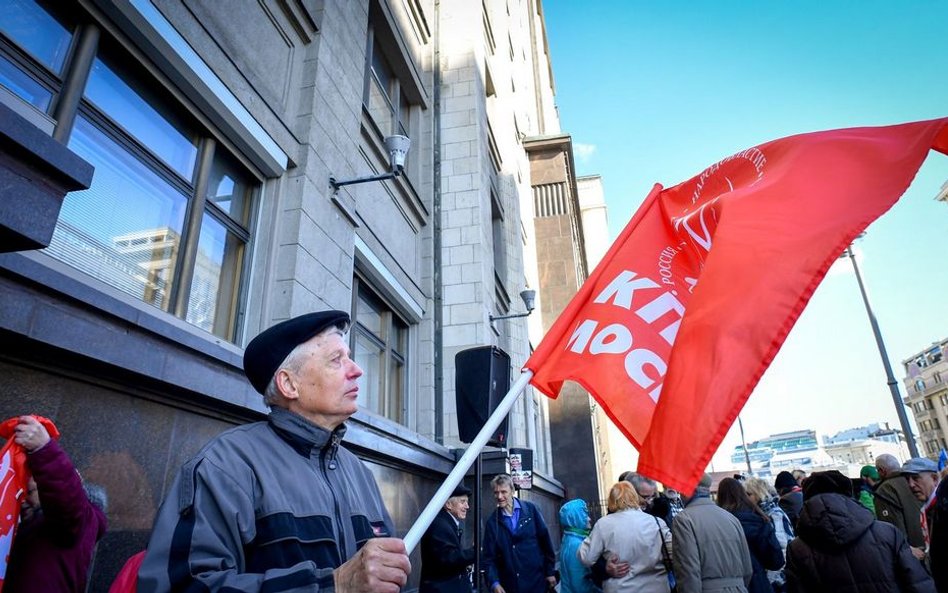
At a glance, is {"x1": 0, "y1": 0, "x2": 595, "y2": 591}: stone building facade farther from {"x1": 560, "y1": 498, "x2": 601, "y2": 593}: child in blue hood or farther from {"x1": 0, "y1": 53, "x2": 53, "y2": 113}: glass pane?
{"x1": 560, "y1": 498, "x2": 601, "y2": 593}: child in blue hood

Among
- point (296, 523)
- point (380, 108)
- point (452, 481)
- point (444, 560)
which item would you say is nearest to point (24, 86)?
point (296, 523)

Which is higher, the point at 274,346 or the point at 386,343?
the point at 386,343

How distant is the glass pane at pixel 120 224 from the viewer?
10.4 feet

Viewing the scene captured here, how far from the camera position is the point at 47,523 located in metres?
2.15

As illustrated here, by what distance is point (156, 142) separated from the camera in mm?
3885

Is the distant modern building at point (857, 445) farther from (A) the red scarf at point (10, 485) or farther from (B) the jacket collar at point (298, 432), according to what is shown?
(A) the red scarf at point (10, 485)

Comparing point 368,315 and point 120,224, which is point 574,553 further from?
point 120,224

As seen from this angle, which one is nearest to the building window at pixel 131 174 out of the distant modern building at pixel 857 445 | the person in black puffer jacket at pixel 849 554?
the person in black puffer jacket at pixel 849 554

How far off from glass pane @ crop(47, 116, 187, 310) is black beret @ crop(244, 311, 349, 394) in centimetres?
164

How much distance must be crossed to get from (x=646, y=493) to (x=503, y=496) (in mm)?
1781

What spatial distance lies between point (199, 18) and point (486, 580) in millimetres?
5710

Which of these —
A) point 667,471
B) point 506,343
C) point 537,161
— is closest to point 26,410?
point 667,471

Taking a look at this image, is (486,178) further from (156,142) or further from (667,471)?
(667,471)

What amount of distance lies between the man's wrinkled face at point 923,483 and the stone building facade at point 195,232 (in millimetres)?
5147
